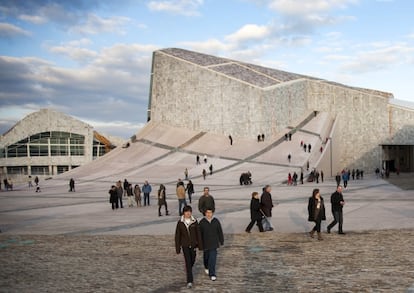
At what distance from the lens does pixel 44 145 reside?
193ft

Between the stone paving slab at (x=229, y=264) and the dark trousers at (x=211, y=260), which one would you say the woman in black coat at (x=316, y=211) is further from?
the dark trousers at (x=211, y=260)

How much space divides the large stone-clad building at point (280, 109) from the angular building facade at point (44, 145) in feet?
40.4

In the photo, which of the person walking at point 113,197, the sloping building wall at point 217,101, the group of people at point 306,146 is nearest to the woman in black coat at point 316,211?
the person walking at point 113,197

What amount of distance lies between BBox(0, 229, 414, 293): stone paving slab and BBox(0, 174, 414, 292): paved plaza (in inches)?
0.6

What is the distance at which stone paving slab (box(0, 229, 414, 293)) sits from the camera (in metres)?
6.77

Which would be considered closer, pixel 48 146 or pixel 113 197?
pixel 113 197

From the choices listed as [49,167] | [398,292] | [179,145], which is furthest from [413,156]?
[398,292]

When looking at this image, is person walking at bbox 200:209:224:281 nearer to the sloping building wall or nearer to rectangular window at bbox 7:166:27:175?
the sloping building wall

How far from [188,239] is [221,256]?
218 cm

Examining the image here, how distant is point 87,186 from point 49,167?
28.0 metres

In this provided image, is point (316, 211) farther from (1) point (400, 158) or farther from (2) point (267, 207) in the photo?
(1) point (400, 158)

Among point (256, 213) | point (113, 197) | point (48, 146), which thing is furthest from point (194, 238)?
point (48, 146)

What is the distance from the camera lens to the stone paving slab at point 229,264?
6.77m

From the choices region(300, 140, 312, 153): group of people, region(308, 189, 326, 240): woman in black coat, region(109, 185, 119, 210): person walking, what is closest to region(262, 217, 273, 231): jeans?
region(308, 189, 326, 240): woman in black coat
